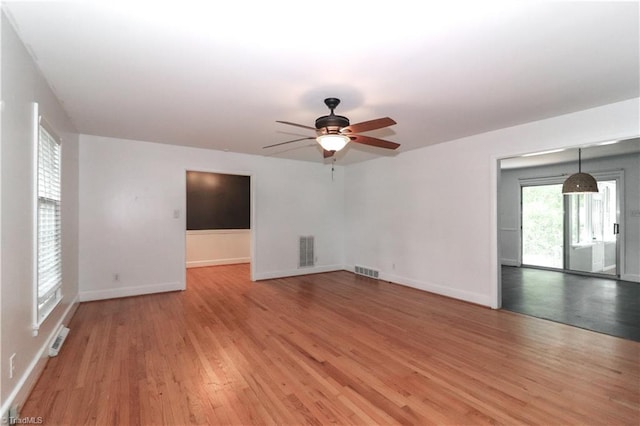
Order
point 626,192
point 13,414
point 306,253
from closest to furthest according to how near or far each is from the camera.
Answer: point 13,414 → point 626,192 → point 306,253

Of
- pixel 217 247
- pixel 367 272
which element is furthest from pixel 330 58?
pixel 217 247

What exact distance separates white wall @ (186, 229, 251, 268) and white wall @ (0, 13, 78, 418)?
4574 mm

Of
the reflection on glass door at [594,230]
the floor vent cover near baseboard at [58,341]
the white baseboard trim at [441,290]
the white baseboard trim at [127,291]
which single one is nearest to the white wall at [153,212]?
the white baseboard trim at [127,291]

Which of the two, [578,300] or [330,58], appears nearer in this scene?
[330,58]

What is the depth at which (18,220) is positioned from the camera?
6.60ft

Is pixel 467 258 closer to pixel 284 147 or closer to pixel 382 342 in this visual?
pixel 382 342

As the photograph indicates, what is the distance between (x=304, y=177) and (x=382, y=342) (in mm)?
4189

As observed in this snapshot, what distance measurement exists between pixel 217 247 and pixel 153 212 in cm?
271

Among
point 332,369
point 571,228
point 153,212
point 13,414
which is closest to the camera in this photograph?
point 13,414

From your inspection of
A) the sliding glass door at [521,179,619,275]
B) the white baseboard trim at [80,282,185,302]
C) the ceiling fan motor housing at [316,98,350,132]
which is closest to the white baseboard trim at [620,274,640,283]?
the sliding glass door at [521,179,619,275]

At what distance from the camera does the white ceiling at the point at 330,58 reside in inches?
69.3

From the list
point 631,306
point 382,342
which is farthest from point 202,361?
point 631,306

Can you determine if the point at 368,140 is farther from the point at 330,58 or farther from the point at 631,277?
the point at 631,277

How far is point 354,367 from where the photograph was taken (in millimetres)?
2549
